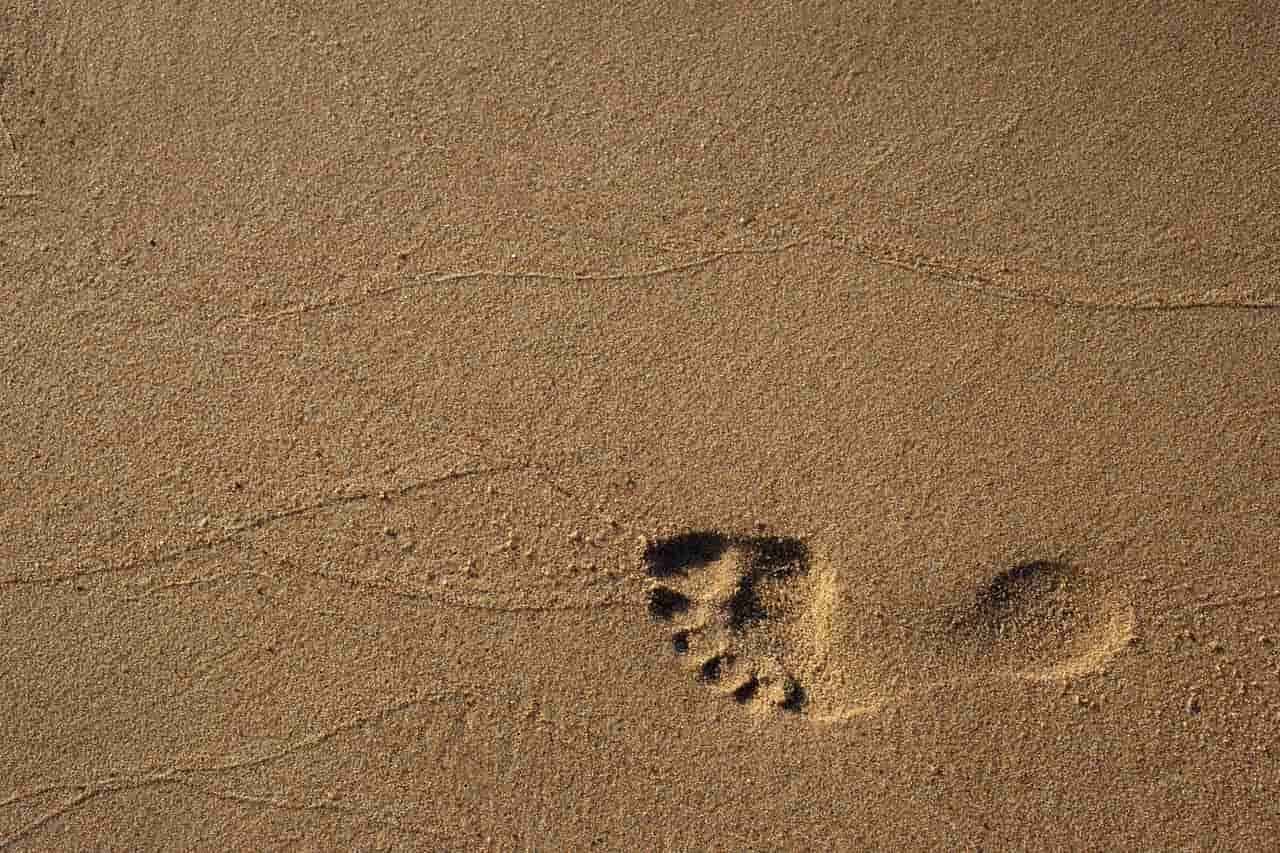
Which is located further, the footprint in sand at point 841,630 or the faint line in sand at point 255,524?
the faint line in sand at point 255,524

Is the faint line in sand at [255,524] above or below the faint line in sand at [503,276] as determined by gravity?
below

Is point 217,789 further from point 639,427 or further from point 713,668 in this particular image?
point 639,427

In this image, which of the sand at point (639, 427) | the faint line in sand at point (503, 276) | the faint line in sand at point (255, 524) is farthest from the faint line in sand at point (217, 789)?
the faint line in sand at point (503, 276)

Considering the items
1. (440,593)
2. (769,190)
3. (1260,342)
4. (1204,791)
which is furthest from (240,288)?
(1204,791)

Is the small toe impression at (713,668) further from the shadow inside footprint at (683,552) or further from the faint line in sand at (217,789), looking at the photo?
the faint line in sand at (217,789)

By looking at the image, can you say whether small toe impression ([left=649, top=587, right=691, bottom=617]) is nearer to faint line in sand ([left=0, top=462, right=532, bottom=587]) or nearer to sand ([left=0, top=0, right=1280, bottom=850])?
sand ([left=0, top=0, right=1280, bottom=850])

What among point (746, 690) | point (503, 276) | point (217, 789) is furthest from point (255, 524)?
point (746, 690)
